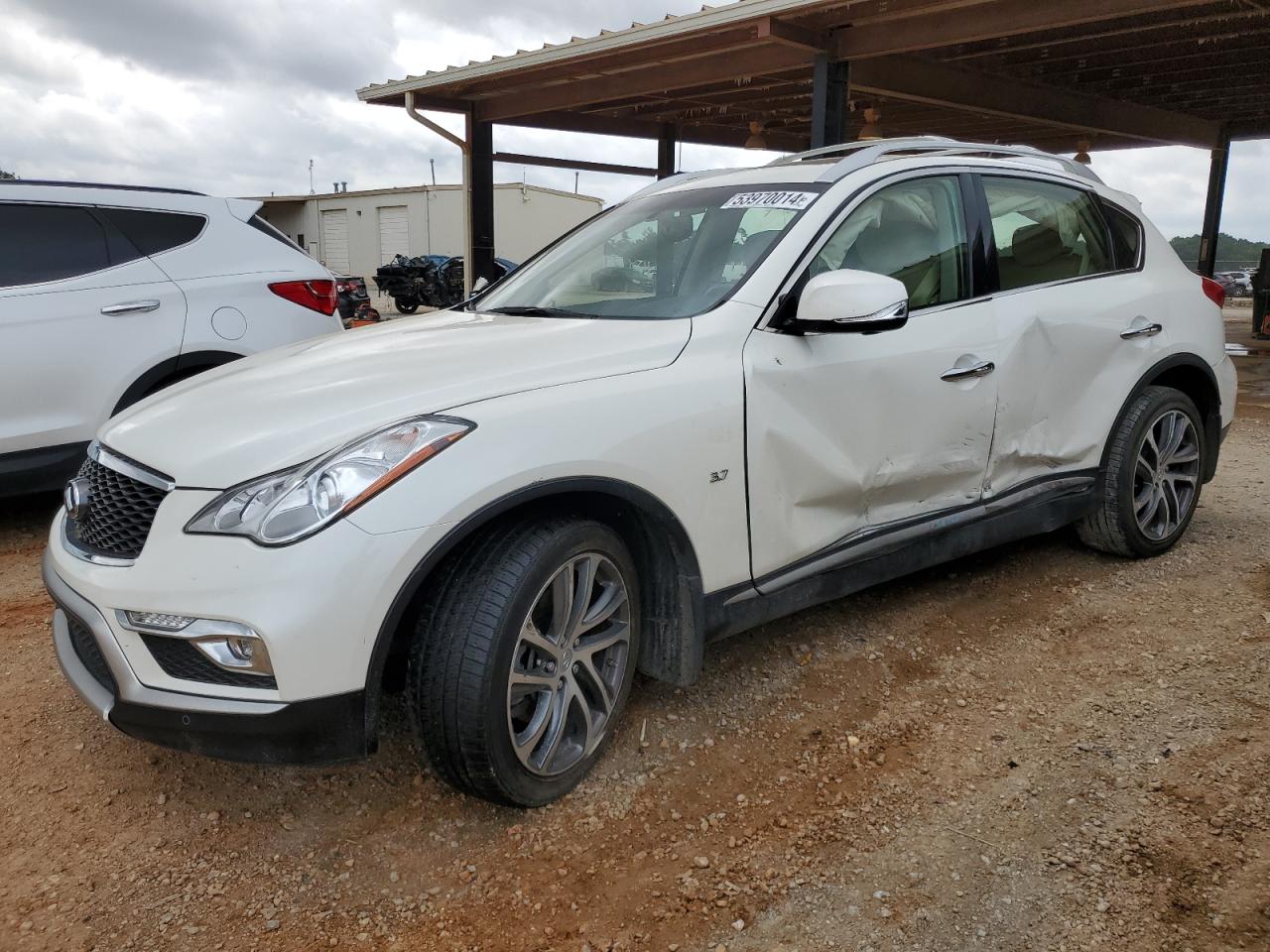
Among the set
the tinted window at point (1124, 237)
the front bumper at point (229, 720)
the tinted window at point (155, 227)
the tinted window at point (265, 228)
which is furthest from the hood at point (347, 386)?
the tinted window at point (265, 228)

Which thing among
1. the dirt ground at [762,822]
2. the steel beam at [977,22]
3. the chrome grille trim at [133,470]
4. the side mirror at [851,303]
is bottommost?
the dirt ground at [762,822]

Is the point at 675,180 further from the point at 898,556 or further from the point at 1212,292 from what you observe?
the point at 1212,292

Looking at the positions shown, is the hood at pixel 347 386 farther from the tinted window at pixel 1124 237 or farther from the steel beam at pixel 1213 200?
the steel beam at pixel 1213 200

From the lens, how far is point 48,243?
4758 millimetres

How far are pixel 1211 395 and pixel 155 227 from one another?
524cm

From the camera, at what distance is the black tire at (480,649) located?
2.20m

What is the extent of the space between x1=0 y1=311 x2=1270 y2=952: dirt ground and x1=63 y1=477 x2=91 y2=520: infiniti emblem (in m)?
0.75

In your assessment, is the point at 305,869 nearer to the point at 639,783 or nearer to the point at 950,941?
the point at 639,783

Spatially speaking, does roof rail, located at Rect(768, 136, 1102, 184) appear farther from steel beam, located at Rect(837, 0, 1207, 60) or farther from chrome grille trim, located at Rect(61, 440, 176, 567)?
steel beam, located at Rect(837, 0, 1207, 60)

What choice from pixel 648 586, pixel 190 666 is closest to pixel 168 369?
pixel 190 666

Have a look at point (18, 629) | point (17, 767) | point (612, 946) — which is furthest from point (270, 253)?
point (612, 946)

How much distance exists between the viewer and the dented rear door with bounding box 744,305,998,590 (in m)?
2.78

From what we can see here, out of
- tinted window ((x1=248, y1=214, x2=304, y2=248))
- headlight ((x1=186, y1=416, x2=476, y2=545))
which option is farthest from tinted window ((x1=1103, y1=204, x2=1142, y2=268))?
tinted window ((x1=248, y1=214, x2=304, y2=248))

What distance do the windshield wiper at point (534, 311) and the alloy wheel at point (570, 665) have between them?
0.98 m
